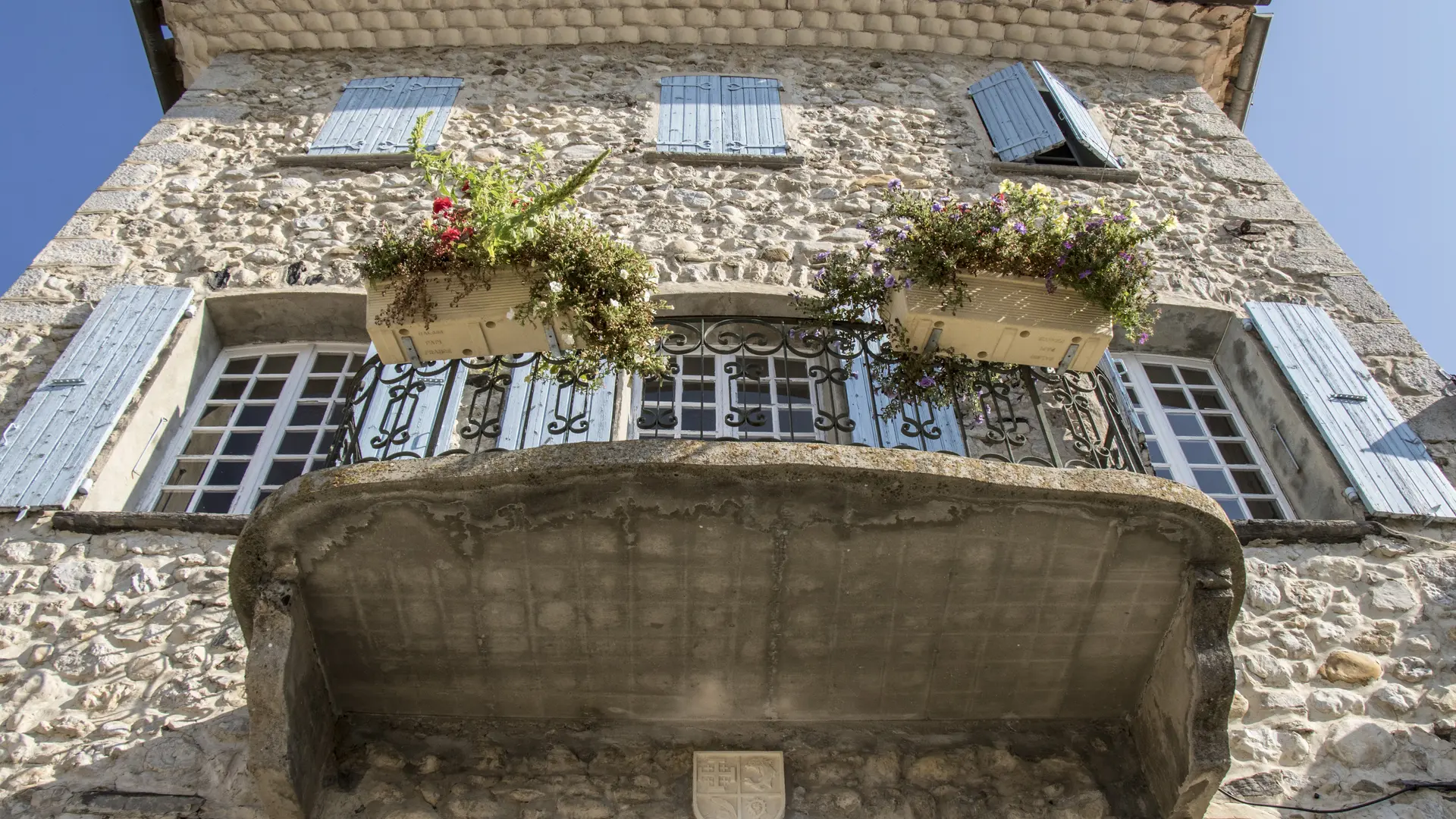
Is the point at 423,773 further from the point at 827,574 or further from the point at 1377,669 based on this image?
the point at 1377,669

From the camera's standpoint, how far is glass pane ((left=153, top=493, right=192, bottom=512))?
218 inches

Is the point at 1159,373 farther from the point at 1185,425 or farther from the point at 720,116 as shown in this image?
the point at 720,116

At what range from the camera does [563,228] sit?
4793 mm

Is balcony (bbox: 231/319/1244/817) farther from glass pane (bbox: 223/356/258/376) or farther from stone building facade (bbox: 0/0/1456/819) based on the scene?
glass pane (bbox: 223/356/258/376)

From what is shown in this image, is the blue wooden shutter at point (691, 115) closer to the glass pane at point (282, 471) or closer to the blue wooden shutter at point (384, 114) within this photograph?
the blue wooden shutter at point (384, 114)

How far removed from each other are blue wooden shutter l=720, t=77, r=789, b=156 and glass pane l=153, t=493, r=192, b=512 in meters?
3.81

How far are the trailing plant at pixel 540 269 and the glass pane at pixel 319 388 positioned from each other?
61.7 inches

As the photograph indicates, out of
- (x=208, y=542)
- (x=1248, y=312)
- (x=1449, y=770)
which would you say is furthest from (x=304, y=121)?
(x=1449, y=770)

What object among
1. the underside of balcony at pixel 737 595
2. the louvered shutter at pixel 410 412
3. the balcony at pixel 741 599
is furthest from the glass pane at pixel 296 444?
the underside of balcony at pixel 737 595

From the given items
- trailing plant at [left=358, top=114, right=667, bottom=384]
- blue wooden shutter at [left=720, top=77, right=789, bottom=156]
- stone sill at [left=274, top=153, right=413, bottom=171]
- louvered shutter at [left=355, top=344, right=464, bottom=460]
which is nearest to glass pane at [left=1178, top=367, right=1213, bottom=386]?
blue wooden shutter at [left=720, top=77, right=789, bottom=156]

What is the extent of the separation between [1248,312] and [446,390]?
4298 millimetres

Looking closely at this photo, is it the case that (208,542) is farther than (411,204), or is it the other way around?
(411,204)

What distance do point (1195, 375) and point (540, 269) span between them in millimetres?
3818

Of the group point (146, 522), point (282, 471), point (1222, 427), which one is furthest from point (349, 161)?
point (1222, 427)
